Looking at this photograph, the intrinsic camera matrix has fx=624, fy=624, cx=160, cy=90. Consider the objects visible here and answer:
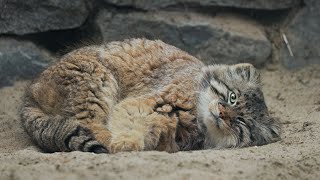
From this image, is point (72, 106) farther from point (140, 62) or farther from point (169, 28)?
point (169, 28)

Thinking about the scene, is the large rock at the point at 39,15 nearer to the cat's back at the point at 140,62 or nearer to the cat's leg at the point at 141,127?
the cat's back at the point at 140,62

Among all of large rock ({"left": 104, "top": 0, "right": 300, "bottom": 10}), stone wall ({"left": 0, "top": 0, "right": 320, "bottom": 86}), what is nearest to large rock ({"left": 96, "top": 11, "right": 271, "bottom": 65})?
stone wall ({"left": 0, "top": 0, "right": 320, "bottom": 86})

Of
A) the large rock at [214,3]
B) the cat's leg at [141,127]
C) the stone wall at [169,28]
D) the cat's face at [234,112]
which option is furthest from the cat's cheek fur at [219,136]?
the large rock at [214,3]

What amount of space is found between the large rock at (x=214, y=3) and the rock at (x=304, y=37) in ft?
0.69

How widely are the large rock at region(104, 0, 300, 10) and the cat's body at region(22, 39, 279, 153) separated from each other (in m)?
1.48

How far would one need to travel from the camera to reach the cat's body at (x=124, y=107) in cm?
570

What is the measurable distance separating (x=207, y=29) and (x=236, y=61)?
58 centimetres

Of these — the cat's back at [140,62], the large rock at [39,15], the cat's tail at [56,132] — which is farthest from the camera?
the large rock at [39,15]

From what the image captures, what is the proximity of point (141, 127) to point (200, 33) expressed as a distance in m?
2.76

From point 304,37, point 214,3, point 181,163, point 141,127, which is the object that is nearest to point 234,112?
point 141,127

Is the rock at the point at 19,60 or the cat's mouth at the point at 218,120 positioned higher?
the cat's mouth at the point at 218,120

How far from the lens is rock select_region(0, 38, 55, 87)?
25.3ft

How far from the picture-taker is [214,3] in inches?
320

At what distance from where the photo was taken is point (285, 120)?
6988 mm
